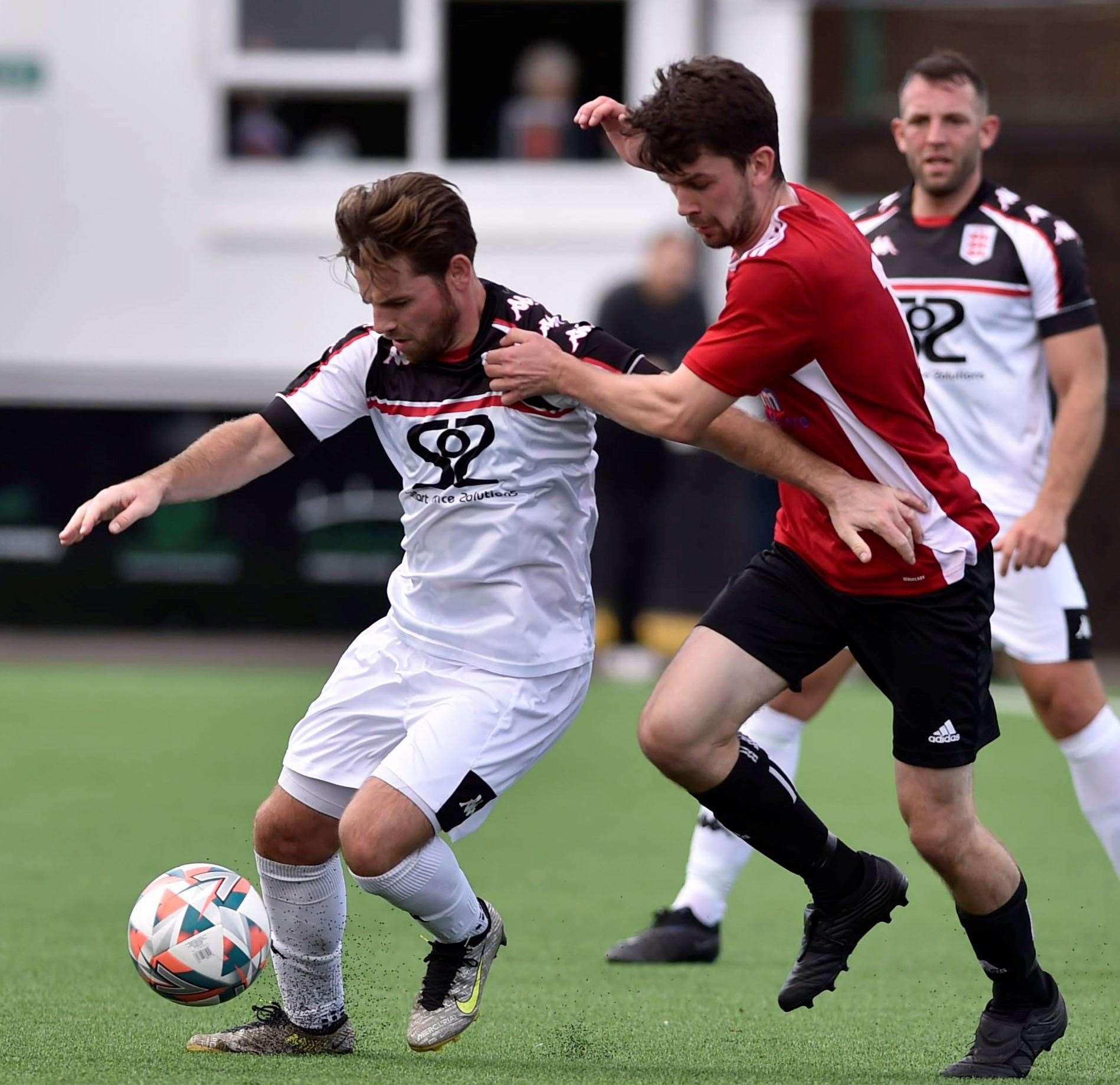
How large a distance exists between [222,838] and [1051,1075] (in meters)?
3.65

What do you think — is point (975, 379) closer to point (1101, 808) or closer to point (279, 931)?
point (1101, 808)

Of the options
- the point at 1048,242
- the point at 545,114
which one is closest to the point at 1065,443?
the point at 1048,242

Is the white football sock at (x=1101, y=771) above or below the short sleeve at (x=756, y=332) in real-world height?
below

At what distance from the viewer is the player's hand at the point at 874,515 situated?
440 centimetres

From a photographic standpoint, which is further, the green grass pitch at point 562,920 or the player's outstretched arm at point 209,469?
the green grass pitch at point 562,920

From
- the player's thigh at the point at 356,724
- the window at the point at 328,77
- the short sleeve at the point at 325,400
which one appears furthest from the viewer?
the window at the point at 328,77

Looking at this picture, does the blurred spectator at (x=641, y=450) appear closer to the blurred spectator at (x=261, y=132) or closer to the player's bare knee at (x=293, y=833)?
the blurred spectator at (x=261, y=132)

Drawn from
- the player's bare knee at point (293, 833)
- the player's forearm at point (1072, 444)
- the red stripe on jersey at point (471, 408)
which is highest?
the red stripe on jersey at point (471, 408)

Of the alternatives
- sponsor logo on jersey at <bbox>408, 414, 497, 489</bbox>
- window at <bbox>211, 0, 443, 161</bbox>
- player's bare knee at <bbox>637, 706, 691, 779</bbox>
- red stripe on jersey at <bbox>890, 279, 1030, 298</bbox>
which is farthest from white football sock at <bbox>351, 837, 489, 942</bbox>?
window at <bbox>211, 0, 443, 161</bbox>

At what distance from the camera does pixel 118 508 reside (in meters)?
4.51

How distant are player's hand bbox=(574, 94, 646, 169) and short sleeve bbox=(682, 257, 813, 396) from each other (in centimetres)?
52

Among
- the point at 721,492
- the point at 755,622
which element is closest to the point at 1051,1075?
the point at 755,622

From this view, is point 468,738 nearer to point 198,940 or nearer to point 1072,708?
point 198,940

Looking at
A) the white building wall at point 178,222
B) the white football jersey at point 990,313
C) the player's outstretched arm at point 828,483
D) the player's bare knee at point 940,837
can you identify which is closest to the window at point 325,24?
the white building wall at point 178,222
